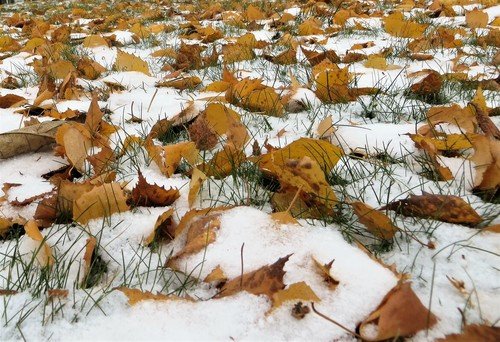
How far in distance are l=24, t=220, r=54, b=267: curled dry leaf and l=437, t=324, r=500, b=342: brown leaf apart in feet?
2.57

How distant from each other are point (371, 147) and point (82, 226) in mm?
886

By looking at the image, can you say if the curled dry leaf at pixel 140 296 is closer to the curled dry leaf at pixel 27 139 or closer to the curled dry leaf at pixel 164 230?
the curled dry leaf at pixel 164 230

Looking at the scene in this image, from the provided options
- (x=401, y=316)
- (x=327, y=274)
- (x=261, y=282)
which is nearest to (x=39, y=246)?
(x=261, y=282)

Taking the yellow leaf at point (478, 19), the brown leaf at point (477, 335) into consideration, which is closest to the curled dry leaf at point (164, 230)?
the brown leaf at point (477, 335)

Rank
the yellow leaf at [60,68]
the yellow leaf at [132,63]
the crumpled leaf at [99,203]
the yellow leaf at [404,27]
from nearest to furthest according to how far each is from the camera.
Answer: the crumpled leaf at [99,203] → the yellow leaf at [60,68] → the yellow leaf at [132,63] → the yellow leaf at [404,27]

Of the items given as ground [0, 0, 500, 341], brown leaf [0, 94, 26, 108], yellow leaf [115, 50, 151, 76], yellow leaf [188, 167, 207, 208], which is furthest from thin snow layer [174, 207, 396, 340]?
yellow leaf [115, 50, 151, 76]

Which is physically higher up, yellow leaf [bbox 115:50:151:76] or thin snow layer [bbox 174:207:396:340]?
thin snow layer [bbox 174:207:396:340]

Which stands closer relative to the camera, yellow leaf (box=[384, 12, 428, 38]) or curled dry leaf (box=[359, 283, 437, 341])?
curled dry leaf (box=[359, 283, 437, 341])

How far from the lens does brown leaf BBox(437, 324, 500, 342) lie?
0.64m

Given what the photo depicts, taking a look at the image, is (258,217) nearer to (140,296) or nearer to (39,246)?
(140,296)

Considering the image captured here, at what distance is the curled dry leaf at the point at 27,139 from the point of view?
1395 mm

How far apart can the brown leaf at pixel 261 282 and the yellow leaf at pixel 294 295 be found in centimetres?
2

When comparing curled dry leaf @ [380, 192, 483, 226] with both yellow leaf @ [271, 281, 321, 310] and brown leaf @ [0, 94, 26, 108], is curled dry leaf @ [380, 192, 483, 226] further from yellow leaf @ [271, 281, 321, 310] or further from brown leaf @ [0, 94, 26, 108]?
brown leaf @ [0, 94, 26, 108]

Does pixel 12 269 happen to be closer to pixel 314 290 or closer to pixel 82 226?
pixel 82 226
